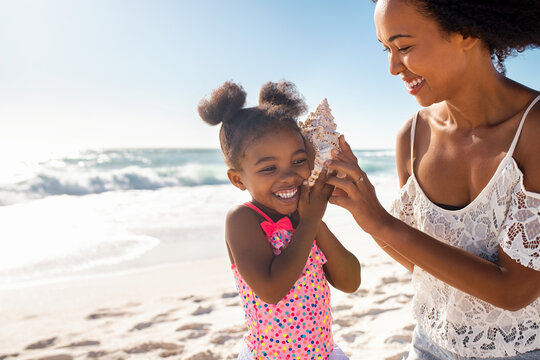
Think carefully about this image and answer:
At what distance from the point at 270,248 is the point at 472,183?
3.21ft

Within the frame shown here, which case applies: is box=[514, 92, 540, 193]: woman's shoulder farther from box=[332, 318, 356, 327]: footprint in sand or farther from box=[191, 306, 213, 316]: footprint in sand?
box=[191, 306, 213, 316]: footprint in sand

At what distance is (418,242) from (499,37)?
97 centimetres

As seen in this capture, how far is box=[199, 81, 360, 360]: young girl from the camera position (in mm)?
2072

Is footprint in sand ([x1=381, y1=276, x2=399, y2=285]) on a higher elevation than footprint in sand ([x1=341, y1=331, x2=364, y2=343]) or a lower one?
lower

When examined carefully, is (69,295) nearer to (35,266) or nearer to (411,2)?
(35,266)

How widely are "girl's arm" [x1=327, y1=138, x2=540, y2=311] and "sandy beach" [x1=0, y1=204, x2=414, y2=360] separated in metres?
1.98

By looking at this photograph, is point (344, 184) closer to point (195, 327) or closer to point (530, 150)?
point (530, 150)

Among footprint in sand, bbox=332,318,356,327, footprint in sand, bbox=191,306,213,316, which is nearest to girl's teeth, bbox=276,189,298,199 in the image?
footprint in sand, bbox=332,318,356,327

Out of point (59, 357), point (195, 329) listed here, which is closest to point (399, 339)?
point (195, 329)

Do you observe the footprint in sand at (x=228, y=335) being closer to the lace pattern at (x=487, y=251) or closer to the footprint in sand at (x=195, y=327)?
the footprint in sand at (x=195, y=327)

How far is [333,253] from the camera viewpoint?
2309 mm

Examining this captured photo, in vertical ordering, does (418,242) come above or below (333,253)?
above

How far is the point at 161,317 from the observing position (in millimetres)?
4410

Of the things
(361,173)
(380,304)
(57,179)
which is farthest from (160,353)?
(57,179)
